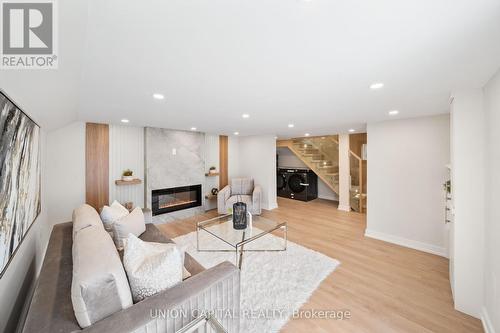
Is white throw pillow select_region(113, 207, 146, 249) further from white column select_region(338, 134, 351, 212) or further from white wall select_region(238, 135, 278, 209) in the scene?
white column select_region(338, 134, 351, 212)

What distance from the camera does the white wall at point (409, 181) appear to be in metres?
2.96

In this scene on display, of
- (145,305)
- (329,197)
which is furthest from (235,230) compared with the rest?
(329,197)

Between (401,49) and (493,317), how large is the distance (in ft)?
7.24

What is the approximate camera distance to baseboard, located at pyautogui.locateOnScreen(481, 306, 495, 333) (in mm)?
1586

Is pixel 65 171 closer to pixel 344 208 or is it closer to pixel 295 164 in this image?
pixel 344 208

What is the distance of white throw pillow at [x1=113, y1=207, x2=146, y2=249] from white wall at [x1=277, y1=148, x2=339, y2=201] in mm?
5898

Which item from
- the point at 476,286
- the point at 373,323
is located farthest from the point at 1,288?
the point at 476,286

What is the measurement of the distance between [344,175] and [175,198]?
4.51 m

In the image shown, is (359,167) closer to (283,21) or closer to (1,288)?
(283,21)

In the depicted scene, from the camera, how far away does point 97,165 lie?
3.69m

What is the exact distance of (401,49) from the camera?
1168 mm

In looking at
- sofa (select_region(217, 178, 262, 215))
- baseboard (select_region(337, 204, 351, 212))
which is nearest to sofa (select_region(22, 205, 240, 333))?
sofa (select_region(217, 178, 262, 215))

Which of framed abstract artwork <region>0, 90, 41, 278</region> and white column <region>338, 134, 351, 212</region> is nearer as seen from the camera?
framed abstract artwork <region>0, 90, 41, 278</region>

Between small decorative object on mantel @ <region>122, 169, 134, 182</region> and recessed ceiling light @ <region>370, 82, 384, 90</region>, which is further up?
recessed ceiling light @ <region>370, 82, 384, 90</region>
